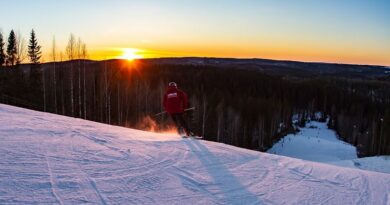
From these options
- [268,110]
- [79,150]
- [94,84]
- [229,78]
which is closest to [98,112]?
[94,84]

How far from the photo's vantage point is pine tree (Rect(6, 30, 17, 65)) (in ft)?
153

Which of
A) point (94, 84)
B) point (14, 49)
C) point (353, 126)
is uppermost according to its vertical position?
point (14, 49)

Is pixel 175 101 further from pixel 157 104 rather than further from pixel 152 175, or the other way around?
pixel 157 104

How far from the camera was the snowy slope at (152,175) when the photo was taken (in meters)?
5.34

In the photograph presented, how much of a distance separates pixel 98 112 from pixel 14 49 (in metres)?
13.5

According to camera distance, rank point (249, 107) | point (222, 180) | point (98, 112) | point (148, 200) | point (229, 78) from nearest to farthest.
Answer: point (148, 200) → point (222, 180) → point (98, 112) → point (249, 107) → point (229, 78)

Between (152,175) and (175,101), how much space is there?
5432 millimetres

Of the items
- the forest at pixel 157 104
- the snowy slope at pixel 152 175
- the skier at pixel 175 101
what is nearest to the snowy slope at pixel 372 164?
the forest at pixel 157 104

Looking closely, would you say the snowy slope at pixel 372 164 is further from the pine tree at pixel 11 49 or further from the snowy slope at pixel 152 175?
the pine tree at pixel 11 49

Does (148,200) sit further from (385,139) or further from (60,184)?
(385,139)

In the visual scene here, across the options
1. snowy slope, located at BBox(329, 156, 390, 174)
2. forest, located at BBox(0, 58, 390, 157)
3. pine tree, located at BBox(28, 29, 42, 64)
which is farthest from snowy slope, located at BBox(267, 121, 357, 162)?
pine tree, located at BBox(28, 29, 42, 64)

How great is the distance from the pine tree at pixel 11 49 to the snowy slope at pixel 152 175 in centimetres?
4239

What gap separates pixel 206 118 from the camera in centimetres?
5472

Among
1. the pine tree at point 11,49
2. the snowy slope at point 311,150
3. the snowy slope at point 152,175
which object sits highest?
the pine tree at point 11,49
